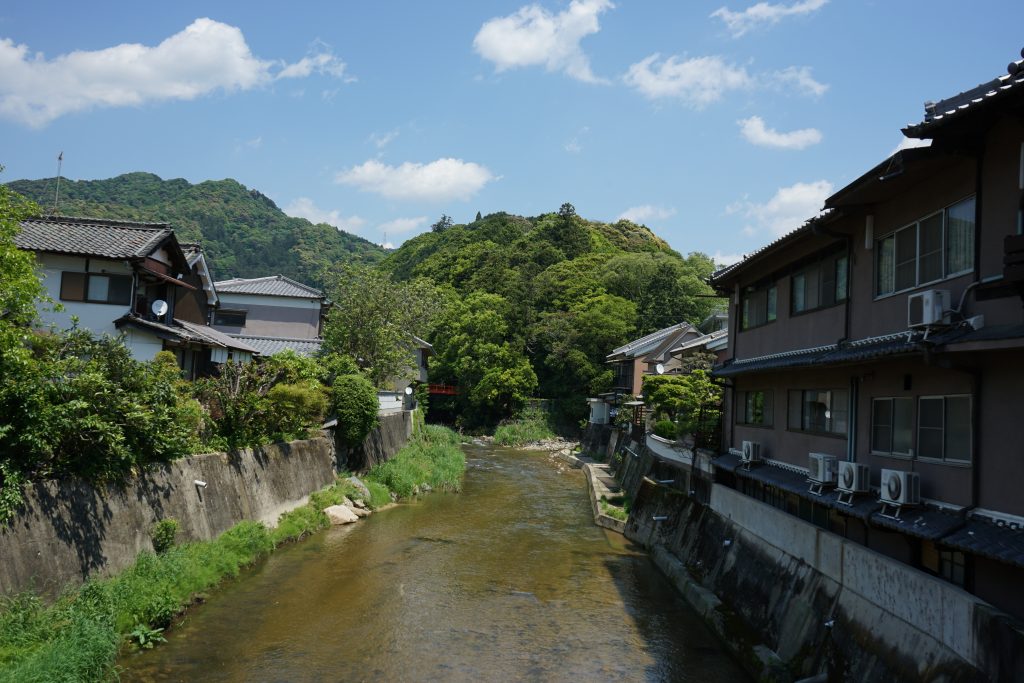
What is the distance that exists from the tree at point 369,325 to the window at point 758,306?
69.5 ft

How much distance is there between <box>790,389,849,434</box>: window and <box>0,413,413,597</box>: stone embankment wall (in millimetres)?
13150

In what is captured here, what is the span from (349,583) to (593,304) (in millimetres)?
45072

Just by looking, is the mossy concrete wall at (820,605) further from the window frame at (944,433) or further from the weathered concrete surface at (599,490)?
the weathered concrete surface at (599,490)

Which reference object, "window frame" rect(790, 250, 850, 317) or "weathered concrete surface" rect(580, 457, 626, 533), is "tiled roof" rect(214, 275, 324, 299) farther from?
"window frame" rect(790, 250, 850, 317)

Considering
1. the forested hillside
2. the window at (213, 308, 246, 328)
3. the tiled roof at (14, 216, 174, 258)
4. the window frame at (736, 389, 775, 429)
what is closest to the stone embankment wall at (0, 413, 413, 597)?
the tiled roof at (14, 216, 174, 258)

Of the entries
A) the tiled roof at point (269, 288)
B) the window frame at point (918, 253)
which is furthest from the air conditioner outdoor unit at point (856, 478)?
the tiled roof at point (269, 288)

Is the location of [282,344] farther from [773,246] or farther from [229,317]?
[773,246]

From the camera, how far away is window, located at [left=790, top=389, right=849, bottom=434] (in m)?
12.3

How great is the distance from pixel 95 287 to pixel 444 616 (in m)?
16.5

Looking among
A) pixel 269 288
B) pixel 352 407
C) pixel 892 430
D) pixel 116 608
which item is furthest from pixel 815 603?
pixel 269 288

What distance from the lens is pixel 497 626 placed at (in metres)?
14.2

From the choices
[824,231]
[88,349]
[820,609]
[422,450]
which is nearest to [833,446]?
[820,609]

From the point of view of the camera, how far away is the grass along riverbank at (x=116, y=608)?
944cm

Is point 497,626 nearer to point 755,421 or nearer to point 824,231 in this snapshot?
point 755,421
